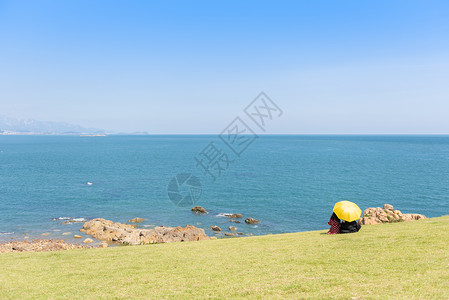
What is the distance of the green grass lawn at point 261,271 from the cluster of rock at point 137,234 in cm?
1538

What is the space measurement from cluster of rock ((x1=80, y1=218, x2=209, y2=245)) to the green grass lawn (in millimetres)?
15376

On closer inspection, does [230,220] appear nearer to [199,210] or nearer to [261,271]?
[199,210]

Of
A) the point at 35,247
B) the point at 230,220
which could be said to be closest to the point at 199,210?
the point at 230,220

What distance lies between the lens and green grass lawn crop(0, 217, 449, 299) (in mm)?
10414

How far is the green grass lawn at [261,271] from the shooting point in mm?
10414

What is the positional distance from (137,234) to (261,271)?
28.7 m

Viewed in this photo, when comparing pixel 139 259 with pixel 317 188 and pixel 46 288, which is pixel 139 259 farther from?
pixel 317 188

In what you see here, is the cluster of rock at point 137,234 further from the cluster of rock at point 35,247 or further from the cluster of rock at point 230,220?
the cluster of rock at point 230,220

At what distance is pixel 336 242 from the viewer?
56.5ft

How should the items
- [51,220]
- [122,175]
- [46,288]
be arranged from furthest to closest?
[122,175] < [51,220] < [46,288]

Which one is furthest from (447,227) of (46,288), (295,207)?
(295,207)

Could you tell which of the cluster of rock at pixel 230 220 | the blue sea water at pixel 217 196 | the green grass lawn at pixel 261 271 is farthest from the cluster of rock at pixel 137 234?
the green grass lawn at pixel 261 271

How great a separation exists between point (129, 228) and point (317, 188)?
49.6 metres

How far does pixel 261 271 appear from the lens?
42.7ft
